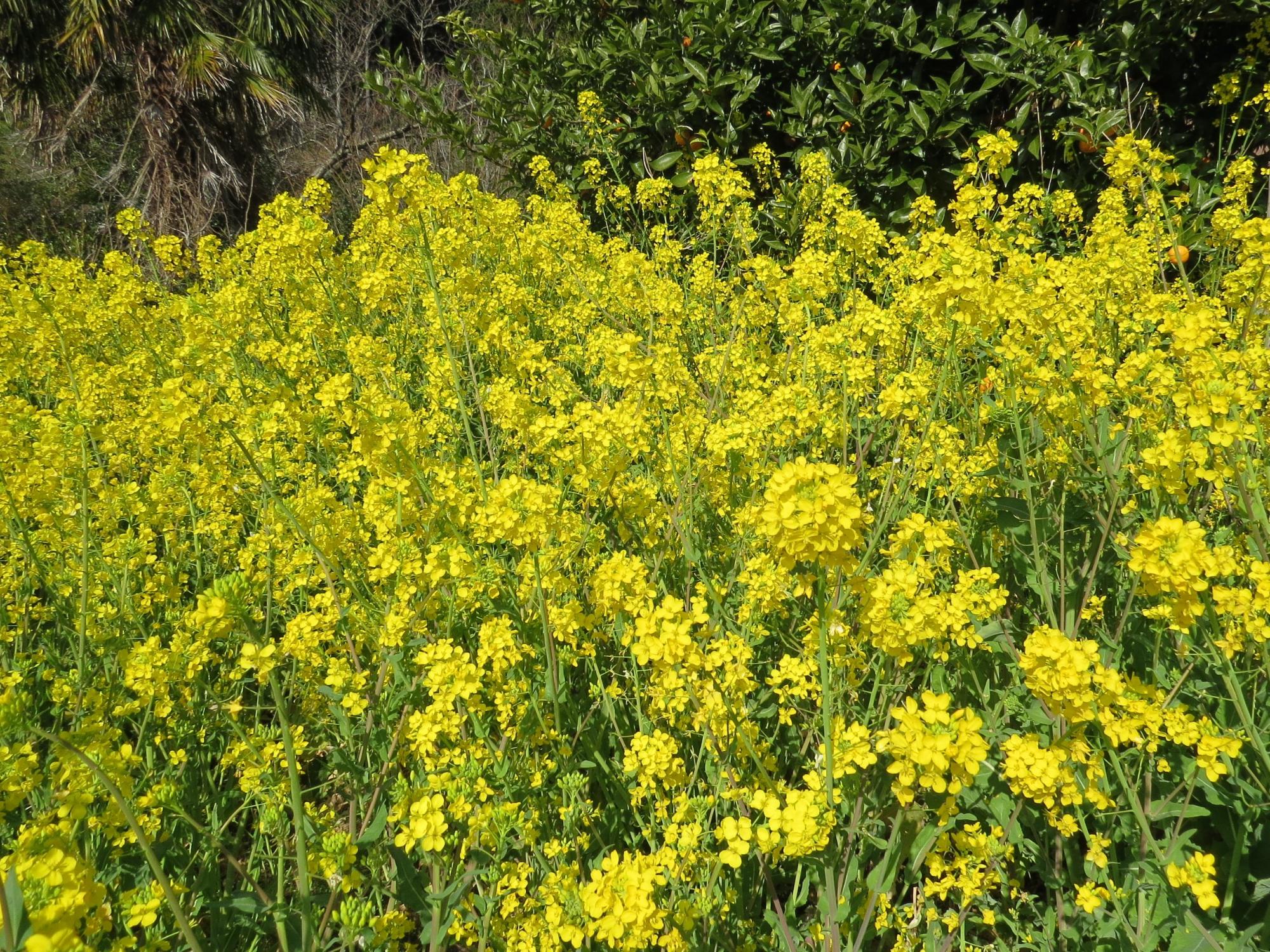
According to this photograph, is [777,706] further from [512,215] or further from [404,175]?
[512,215]

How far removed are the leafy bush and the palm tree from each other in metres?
4.14

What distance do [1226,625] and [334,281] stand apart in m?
4.62

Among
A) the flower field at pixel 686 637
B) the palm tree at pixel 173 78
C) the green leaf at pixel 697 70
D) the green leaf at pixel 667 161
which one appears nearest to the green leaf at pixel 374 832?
the flower field at pixel 686 637

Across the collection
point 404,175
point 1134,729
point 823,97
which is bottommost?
point 1134,729

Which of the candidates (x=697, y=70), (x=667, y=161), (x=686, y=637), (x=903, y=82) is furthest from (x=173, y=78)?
(x=686, y=637)

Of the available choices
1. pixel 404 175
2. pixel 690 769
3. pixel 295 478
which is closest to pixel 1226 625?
pixel 690 769

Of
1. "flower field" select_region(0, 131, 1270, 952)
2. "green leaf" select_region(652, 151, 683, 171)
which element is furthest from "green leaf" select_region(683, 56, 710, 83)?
"flower field" select_region(0, 131, 1270, 952)

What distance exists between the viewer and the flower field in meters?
1.41

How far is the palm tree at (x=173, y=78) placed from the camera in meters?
7.80

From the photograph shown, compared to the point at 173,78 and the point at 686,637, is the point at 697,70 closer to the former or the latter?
the point at 686,637

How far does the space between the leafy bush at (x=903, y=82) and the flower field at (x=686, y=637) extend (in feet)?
3.77

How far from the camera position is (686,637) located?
4.93ft

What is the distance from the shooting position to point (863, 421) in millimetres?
3480

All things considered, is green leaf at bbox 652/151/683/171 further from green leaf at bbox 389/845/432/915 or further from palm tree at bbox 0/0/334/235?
palm tree at bbox 0/0/334/235
